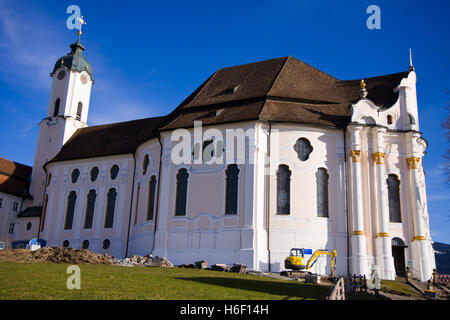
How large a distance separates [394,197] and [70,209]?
26.4 m

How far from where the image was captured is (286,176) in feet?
→ 96.9

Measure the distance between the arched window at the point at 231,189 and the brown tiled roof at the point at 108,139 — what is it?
1156 centimetres

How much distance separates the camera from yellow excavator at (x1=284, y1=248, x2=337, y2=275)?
2580cm

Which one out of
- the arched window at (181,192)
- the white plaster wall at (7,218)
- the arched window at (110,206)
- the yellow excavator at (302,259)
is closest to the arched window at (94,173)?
the arched window at (110,206)

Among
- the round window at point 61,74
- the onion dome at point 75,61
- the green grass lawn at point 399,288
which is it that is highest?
the onion dome at point 75,61

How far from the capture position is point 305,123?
Result: 3019 centimetres

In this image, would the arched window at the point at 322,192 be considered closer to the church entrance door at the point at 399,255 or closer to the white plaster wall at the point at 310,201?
the white plaster wall at the point at 310,201

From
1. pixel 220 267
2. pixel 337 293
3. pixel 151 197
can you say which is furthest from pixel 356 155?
pixel 337 293

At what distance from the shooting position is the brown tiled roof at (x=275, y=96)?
101ft

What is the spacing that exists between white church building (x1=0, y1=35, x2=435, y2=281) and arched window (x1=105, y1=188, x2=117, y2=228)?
7.21 ft
